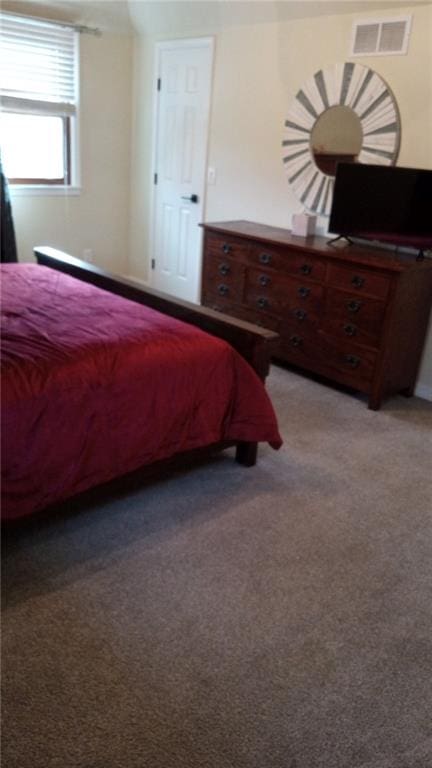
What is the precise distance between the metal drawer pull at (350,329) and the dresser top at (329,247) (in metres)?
0.39

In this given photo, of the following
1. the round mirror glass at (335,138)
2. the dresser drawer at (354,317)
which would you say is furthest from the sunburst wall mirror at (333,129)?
the dresser drawer at (354,317)

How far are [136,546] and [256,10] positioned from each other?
388cm

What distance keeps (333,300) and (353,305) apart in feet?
0.53

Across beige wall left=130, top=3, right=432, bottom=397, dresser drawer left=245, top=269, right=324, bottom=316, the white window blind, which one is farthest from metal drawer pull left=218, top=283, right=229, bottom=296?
the white window blind

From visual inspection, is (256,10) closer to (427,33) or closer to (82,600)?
(427,33)

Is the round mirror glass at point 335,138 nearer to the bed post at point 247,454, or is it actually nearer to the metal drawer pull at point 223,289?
the metal drawer pull at point 223,289

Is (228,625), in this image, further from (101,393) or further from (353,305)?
(353,305)

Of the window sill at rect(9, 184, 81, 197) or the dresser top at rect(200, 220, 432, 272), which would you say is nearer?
the dresser top at rect(200, 220, 432, 272)

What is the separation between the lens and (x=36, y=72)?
15.9 ft

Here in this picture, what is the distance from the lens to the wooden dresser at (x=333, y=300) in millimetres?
3371

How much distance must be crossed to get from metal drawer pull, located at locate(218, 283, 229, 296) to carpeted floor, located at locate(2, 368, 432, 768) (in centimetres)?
175

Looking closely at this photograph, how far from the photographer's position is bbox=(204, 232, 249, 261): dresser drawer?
160 inches

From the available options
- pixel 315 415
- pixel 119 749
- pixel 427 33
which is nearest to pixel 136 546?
pixel 119 749

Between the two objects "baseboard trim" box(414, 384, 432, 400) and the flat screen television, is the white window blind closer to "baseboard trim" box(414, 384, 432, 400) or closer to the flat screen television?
the flat screen television
